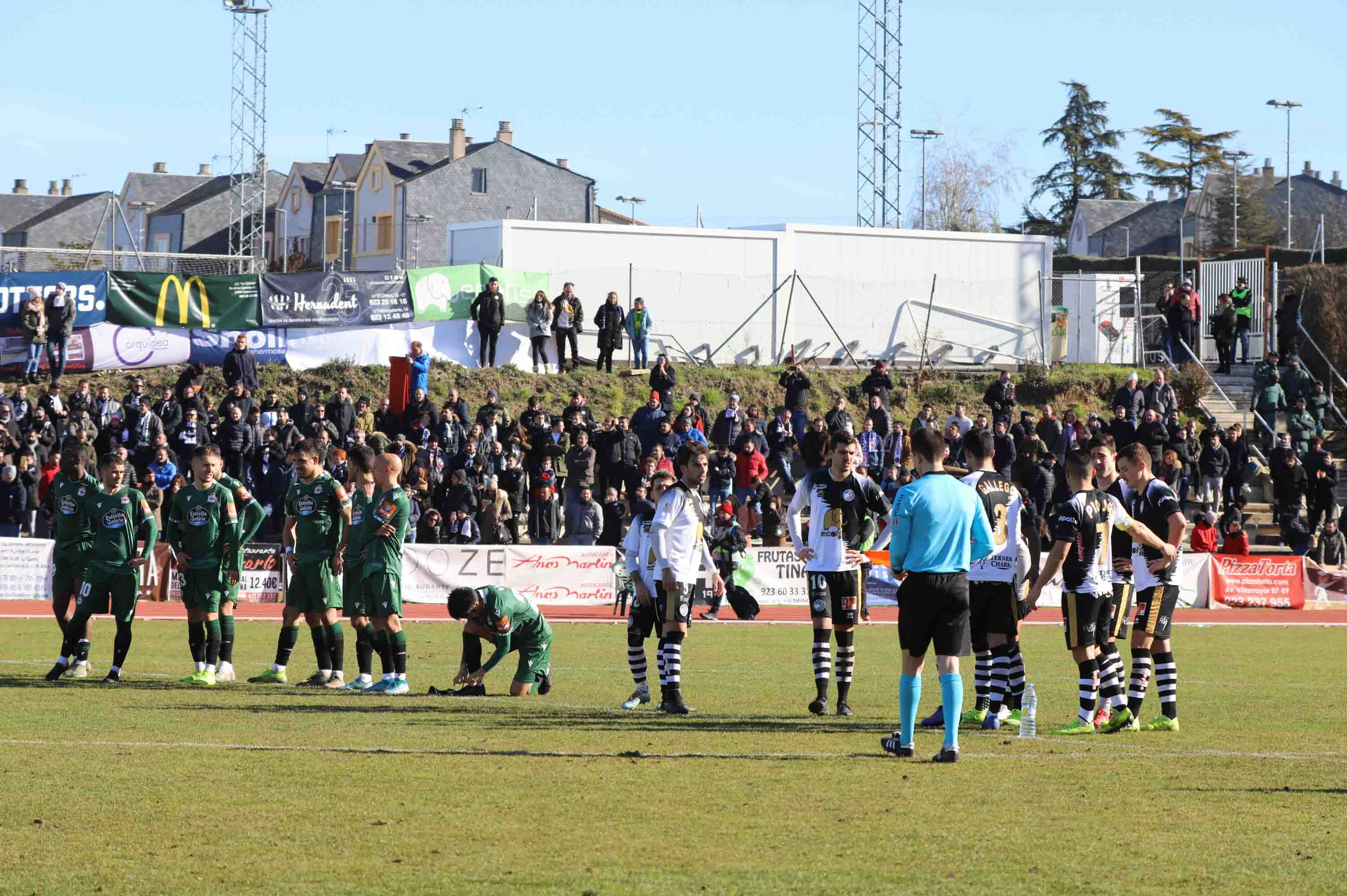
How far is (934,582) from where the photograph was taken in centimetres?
980

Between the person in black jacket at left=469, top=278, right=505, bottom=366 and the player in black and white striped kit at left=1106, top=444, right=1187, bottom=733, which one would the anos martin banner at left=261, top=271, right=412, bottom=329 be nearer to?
the person in black jacket at left=469, top=278, right=505, bottom=366

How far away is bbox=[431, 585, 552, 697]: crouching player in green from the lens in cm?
1345

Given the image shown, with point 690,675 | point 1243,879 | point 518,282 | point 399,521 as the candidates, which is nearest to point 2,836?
point 1243,879

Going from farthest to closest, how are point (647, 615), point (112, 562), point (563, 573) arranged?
point (563, 573) < point (112, 562) < point (647, 615)

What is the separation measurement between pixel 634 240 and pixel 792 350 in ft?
17.0

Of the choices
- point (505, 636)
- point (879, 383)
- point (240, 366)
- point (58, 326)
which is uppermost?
point (58, 326)

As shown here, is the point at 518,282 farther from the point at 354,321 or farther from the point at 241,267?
the point at 241,267

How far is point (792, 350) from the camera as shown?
37.2 metres

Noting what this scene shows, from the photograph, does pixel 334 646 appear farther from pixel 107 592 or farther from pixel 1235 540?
pixel 1235 540

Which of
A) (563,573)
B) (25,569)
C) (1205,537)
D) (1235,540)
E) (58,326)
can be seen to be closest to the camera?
(25,569)

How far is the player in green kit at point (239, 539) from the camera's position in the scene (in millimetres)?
14219

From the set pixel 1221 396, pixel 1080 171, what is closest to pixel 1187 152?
pixel 1080 171

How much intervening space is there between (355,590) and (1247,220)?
233ft

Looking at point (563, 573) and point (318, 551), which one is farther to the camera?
point (563, 573)
